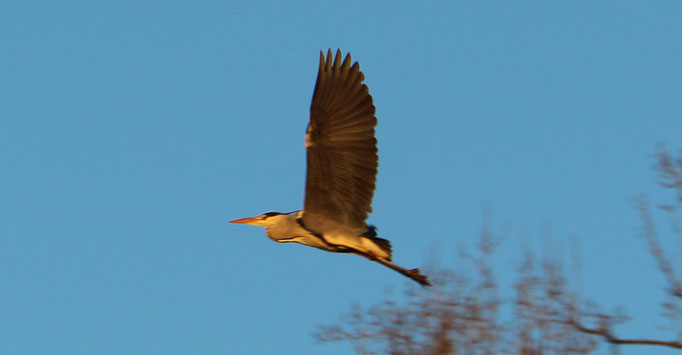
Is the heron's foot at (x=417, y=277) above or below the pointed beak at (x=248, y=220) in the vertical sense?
below

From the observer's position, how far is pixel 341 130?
8.78m

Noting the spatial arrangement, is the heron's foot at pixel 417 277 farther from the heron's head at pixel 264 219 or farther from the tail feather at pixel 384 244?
the heron's head at pixel 264 219

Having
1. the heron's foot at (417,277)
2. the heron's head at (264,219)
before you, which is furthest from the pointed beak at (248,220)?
the heron's foot at (417,277)

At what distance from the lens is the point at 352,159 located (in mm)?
8805

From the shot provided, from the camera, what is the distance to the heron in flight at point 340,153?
874 centimetres

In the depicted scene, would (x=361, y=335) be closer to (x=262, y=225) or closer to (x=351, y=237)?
(x=351, y=237)

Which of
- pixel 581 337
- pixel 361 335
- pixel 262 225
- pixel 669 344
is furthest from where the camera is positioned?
pixel 262 225

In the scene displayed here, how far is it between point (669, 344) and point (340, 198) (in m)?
4.03

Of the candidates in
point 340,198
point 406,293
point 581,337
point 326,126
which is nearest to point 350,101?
point 326,126

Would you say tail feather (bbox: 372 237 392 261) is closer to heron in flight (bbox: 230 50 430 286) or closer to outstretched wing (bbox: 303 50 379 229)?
heron in flight (bbox: 230 50 430 286)

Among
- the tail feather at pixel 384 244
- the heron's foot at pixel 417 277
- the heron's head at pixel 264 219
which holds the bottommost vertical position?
the heron's foot at pixel 417 277

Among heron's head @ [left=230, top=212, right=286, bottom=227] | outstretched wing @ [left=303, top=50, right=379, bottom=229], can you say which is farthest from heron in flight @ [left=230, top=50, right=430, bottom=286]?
heron's head @ [left=230, top=212, right=286, bottom=227]

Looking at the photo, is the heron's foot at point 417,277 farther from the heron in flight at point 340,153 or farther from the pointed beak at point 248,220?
the pointed beak at point 248,220

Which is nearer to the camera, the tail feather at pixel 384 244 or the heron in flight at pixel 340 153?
the heron in flight at pixel 340 153
